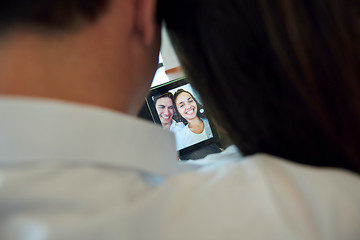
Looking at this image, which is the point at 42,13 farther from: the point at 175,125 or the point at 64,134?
the point at 175,125

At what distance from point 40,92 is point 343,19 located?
360 mm

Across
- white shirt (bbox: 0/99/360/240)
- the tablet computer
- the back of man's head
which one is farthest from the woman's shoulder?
the tablet computer

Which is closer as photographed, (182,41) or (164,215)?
(164,215)

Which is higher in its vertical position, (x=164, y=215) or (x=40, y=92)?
(x=40, y=92)

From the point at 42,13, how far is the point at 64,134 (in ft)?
0.35

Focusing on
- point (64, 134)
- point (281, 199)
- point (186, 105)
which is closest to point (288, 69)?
point (281, 199)

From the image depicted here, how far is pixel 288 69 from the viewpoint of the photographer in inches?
13.0

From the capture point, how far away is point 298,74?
33 centimetres

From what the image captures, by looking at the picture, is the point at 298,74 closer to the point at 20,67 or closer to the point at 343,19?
the point at 343,19

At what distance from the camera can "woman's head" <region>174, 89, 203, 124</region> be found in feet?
2.89

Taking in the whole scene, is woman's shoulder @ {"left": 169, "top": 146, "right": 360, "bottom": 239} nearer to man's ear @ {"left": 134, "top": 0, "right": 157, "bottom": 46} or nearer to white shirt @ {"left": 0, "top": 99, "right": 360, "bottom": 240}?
white shirt @ {"left": 0, "top": 99, "right": 360, "bottom": 240}

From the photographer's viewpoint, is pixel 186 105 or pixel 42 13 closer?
pixel 42 13

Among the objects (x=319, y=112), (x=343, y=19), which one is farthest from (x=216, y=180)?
(x=343, y=19)

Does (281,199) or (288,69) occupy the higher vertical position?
(288,69)
